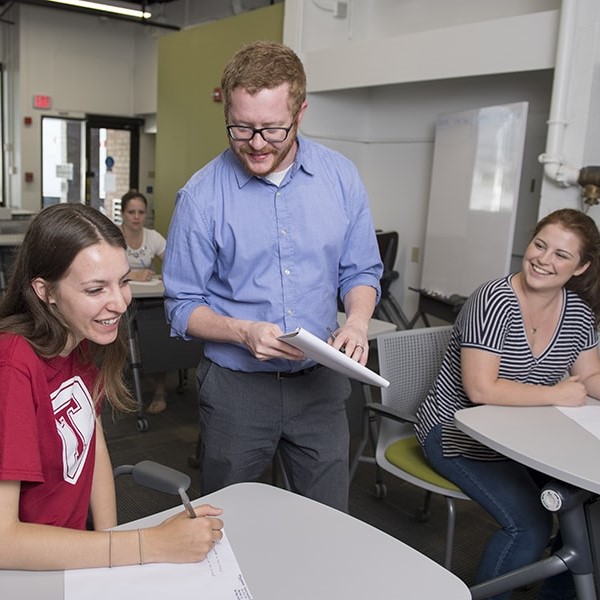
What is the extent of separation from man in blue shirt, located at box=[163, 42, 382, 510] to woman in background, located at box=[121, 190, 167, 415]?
250 centimetres

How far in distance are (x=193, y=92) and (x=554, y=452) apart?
18.4 feet

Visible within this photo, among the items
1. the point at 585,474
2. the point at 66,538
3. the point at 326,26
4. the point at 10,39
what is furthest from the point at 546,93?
the point at 10,39

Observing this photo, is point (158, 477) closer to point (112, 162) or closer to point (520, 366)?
point (520, 366)

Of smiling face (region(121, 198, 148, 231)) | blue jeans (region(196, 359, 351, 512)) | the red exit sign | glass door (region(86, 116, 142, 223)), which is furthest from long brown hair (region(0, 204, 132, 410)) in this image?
glass door (region(86, 116, 142, 223))

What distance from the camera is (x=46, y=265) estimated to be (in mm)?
1151

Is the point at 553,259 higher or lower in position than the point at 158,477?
higher

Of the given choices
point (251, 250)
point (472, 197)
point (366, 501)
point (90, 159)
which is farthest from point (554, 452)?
point (90, 159)

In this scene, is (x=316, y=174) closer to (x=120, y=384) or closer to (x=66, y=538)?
(x=120, y=384)

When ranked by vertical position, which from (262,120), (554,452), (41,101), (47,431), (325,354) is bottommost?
(554,452)

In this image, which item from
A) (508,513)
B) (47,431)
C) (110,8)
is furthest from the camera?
(110,8)

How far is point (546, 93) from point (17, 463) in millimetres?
4287

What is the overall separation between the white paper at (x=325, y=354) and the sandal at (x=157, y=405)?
9.48 feet

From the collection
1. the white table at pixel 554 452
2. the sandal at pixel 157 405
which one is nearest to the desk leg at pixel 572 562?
the white table at pixel 554 452

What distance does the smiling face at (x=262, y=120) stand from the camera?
1431mm
